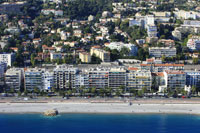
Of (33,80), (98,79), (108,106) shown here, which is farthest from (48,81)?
(108,106)

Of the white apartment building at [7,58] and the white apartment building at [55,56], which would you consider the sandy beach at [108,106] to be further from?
the white apartment building at [55,56]

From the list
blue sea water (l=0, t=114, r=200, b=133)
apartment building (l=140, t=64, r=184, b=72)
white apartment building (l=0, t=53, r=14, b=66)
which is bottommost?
blue sea water (l=0, t=114, r=200, b=133)

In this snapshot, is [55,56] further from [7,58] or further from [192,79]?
[192,79]

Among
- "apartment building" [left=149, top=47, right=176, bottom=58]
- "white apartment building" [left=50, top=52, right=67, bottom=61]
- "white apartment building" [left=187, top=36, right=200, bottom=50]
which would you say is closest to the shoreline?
"white apartment building" [left=50, top=52, right=67, bottom=61]

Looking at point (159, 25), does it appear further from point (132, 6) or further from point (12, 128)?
point (12, 128)

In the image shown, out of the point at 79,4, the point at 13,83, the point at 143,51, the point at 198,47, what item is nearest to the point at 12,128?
the point at 13,83

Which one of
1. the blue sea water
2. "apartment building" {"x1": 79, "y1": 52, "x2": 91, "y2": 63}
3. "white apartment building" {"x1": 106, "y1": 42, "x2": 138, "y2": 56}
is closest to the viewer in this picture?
the blue sea water

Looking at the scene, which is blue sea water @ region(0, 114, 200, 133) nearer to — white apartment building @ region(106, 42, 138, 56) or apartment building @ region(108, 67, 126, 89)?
apartment building @ region(108, 67, 126, 89)

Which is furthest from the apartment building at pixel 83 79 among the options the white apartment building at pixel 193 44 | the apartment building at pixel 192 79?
the white apartment building at pixel 193 44
